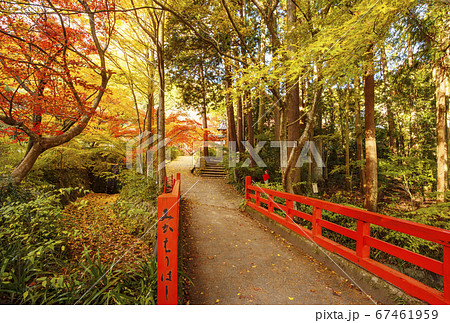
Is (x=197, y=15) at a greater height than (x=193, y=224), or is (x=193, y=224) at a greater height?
(x=197, y=15)

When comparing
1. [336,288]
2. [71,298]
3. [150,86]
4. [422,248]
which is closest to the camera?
[71,298]

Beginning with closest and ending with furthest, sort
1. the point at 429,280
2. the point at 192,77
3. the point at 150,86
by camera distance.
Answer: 1. the point at 429,280
2. the point at 150,86
3. the point at 192,77

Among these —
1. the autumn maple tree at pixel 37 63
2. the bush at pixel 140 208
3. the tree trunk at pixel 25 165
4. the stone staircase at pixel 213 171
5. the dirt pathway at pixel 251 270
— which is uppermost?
the autumn maple tree at pixel 37 63

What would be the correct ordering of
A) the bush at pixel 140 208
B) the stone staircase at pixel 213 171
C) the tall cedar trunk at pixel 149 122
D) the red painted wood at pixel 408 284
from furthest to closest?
the stone staircase at pixel 213 171, the tall cedar trunk at pixel 149 122, the bush at pixel 140 208, the red painted wood at pixel 408 284

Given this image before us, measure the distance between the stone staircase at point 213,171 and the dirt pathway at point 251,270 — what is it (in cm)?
812

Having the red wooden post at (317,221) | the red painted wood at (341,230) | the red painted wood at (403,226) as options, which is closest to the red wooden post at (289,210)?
the red wooden post at (317,221)

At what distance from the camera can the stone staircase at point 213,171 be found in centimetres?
1456

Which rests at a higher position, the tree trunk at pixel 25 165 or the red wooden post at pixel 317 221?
the tree trunk at pixel 25 165

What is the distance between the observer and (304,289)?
3104 millimetres

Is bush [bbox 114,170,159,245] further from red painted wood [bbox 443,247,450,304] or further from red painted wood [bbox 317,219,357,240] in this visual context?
red painted wood [bbox 443,247,450,304]

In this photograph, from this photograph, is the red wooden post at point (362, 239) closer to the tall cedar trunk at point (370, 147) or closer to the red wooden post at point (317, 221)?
the red wooden post at point (317, 221)
